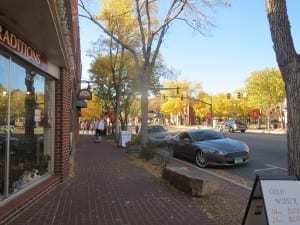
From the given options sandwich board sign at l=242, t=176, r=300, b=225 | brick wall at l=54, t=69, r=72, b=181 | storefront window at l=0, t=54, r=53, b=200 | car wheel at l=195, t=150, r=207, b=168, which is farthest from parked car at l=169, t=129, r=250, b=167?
sandwich board sign at l=242, t=176, r=300, b=225

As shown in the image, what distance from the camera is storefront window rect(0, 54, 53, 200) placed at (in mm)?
7707

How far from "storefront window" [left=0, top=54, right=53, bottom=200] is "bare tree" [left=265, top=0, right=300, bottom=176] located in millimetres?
4217

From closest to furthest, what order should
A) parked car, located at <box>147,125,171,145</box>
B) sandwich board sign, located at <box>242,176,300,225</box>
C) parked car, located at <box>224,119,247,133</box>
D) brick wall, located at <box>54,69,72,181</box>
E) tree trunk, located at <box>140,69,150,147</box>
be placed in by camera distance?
sandwich board sign, located at <box>242,176,300,225</box> → brick wall, located at <box>54,69,72,181</box> → tree trunk, located at <box>140,69,150,147</box> → parked car, located at <box>147,125,171,145</box> → parked car, located at <box>224,119,247,133</box>

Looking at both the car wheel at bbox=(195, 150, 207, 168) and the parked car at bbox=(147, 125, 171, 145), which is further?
the parked car at bbox=(147, 125, 171, 145)

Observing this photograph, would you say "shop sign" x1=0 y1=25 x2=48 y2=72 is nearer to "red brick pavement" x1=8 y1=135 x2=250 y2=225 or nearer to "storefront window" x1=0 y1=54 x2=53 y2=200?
"storefront window" x1=0 y1=54 x2=53 y2=200

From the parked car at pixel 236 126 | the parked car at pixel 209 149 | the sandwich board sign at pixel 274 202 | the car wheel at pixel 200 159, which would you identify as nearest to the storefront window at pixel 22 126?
the sandwich board sign at pixel 274 202

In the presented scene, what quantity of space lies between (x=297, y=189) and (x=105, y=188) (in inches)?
219

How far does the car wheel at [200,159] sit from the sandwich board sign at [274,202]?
10990 mm

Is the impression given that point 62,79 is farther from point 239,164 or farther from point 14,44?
point 239,164

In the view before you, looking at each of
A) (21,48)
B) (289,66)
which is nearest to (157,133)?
(21,48)

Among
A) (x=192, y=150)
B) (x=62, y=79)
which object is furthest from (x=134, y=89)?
(x=62, y=79)

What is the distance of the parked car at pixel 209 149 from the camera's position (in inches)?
627

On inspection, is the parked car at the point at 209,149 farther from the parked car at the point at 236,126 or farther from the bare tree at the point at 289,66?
the parked car at the point at 236,126

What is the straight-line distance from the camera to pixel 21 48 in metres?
8.11
